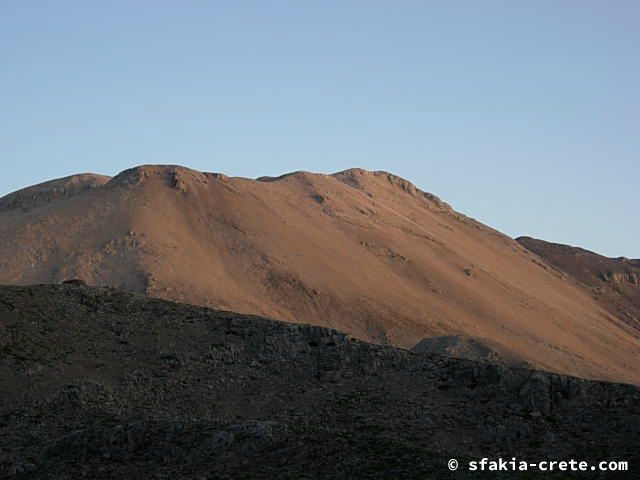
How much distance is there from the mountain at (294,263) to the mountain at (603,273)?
7.29 meters

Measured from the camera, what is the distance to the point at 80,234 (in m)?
66.8

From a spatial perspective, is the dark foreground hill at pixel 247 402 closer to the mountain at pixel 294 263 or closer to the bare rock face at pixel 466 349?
the bare rock face at pixel 466 349

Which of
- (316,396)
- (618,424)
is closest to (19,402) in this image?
(316,396)

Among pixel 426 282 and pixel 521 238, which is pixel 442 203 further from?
pixel 426 282

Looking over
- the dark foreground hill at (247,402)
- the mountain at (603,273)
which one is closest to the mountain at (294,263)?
the mountain at (603,273)

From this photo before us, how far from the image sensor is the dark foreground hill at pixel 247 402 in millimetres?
19375

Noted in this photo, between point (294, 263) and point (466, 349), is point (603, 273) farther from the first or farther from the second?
point (466, 349)

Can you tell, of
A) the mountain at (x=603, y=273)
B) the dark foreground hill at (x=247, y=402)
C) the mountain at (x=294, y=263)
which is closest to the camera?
the dark foreground hill at (x=247, y=402)

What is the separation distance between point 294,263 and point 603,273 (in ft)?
143

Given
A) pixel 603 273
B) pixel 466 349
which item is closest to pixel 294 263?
pixel 466 349

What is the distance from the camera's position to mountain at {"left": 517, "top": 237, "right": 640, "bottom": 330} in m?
93.2

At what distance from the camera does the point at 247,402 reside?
25438 mm

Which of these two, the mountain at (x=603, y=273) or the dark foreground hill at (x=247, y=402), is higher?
the mountain at (x=603, y=273)

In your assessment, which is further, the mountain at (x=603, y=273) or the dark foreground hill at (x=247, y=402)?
the mountain at (x=603, y=273)
